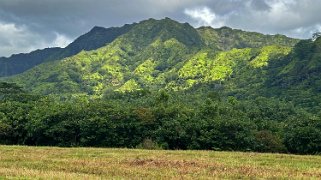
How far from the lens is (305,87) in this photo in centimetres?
18362

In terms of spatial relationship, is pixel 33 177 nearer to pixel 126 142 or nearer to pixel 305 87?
pixel 126 142

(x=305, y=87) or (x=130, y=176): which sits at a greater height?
(x=305, y=87)

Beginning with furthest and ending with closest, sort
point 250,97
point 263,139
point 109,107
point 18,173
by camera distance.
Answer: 1. point 250,97
2. point 109,107
3. point 263,139
4. point 18,173

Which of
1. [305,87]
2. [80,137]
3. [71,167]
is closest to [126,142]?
[80,137]

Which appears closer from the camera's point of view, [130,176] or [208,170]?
[130,176]

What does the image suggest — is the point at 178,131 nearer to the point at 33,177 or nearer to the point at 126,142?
the point at 126,142

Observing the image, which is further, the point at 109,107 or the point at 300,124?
the point at 109,107

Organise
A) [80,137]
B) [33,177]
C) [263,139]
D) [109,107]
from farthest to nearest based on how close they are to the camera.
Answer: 1. [109,107]
2. [80,137]
3. [263,139]
4. [33,177]

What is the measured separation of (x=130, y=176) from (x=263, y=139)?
174 feet

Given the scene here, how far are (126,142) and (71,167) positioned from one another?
4724 cm

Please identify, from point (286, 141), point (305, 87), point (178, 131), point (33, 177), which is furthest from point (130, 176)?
point (305, 87)

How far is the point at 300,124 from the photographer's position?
8125cm

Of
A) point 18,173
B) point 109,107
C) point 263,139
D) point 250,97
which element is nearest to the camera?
point 18,173

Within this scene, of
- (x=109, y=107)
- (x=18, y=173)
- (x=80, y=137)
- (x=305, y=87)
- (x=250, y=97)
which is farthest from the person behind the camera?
(x=250, y=97)
